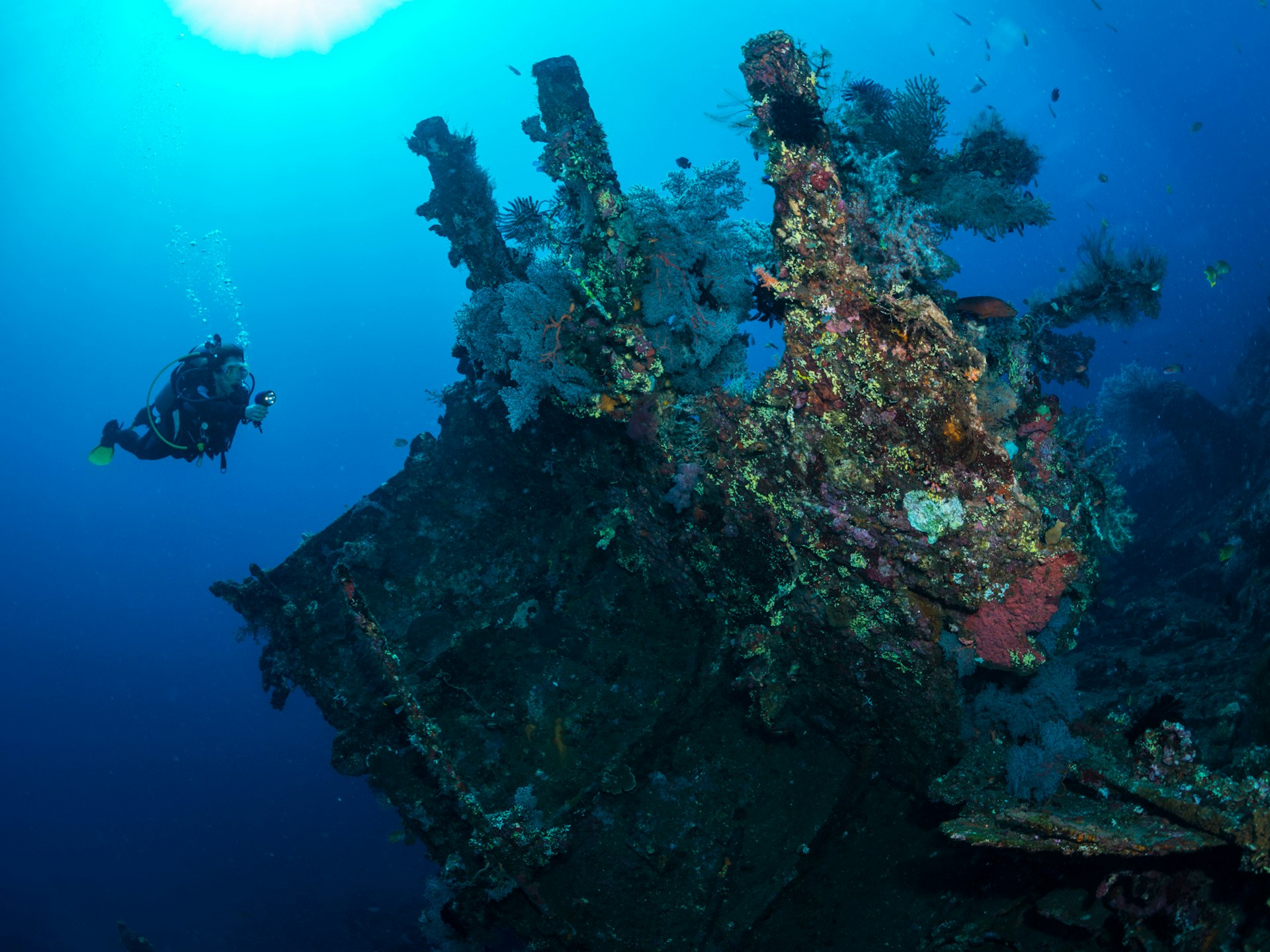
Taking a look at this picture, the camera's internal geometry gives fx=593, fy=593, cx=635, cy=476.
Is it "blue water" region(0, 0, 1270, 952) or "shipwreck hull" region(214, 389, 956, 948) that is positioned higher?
"blue water" region(0, 0, 1270, 952)

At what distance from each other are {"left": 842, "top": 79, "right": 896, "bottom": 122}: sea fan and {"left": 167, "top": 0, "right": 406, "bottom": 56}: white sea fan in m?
84.4

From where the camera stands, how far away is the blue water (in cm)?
4466

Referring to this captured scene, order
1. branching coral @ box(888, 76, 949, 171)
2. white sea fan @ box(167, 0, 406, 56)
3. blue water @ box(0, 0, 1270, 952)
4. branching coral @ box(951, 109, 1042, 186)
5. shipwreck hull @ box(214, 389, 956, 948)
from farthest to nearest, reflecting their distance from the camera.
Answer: white sea fan @ box(167, 0, 406, 56), blue water @ box(0, 0, 1270, 952), branching coral @ box(951, 109, 1042, 186), branching coral @ box(888, 76, 949, 171), shipwreck hull @ box(214, 389, 956, 948)

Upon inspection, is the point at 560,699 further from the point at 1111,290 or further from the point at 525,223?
the point at 1111,290

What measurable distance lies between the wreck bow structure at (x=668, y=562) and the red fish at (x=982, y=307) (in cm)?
72

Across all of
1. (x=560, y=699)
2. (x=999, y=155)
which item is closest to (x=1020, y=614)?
(x=560, y=699)

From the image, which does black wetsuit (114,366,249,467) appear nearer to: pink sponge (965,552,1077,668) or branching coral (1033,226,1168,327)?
pink sponge (965,552,1077,668)

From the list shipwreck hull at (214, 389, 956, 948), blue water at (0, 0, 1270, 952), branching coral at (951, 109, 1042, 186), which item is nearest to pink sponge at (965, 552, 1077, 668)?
shipwreck hull at (214, 389, 956, 948)

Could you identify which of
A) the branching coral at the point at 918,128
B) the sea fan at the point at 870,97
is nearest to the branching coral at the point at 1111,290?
the branching coral at the point at 918,128

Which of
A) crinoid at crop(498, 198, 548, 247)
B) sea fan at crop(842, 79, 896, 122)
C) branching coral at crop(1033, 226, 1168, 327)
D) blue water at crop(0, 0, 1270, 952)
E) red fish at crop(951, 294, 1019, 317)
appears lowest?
branching coral at crop(1033, 226, 1168, 327)

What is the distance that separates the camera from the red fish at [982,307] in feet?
14.1

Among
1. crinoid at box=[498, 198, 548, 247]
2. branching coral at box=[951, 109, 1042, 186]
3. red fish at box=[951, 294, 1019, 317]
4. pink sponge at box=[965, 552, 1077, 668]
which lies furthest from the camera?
crinoid at box=[498, 198, 548, 247]

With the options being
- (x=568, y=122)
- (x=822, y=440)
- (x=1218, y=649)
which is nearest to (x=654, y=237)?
(x=568, y=122)

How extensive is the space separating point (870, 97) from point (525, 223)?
352 cm
